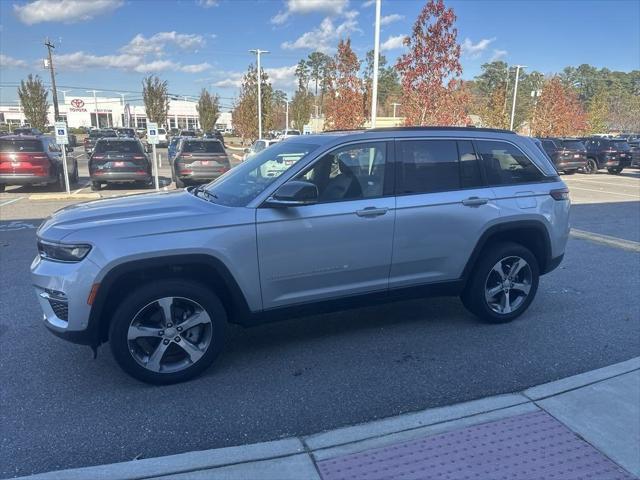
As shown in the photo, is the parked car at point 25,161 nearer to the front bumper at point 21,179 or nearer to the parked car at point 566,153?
the front bumper at point 21,179

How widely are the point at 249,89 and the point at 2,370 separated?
36.7 m

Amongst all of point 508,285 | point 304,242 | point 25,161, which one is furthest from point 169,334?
point 25,161

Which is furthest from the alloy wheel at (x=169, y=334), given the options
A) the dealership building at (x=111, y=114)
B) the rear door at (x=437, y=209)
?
the dealership building at (x=111, y=114)

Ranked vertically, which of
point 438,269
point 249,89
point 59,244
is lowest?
point 438,269

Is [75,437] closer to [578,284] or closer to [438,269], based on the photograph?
[438,269]

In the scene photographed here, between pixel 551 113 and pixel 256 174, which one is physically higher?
pixel 551 113

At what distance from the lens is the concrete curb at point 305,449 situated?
2584 millimetres

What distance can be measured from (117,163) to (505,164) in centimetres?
1307

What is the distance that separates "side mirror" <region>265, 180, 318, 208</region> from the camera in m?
3.57

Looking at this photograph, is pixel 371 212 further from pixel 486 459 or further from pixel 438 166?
pixel 486 459

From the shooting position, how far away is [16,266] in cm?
670

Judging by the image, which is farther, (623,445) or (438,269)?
(438,269)

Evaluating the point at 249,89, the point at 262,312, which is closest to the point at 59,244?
the point at 262,312

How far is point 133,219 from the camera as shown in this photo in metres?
3.45
